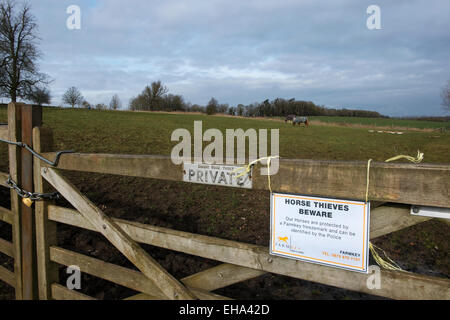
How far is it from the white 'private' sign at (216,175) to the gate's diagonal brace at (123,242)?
2.39ft

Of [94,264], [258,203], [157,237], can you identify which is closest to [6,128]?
[94,264]

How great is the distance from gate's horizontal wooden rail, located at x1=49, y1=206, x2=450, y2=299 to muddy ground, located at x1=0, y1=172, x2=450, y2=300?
7.96 ft

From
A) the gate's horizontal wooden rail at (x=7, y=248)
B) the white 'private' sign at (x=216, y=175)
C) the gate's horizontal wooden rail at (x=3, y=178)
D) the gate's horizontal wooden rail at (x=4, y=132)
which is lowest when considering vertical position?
the gate's horizontal wooden rail at (x=7, y=248)

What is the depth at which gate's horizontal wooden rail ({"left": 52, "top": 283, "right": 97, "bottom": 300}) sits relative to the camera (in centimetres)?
258

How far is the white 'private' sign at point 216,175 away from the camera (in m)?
1.83

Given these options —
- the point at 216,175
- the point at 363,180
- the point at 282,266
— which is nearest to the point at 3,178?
the point at 216,175

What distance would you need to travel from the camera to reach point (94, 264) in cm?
256

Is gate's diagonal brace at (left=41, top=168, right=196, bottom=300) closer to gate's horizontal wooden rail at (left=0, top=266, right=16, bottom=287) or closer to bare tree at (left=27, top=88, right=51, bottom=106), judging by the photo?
gate's horizontal wooden rail at (left=0, top=266, right=16, bottom=287)

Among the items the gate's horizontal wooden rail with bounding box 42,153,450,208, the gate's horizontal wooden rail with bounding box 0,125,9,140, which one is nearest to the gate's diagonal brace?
the gate's horizontal wooden rail with bounding box 0,125,9,140

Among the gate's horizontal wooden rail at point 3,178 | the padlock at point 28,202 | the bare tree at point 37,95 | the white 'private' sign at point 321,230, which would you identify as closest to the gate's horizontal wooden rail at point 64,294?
the padlock at point 28,202

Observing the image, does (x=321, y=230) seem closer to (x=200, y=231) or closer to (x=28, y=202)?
(x=28, y=202)

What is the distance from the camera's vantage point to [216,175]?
6.33ft

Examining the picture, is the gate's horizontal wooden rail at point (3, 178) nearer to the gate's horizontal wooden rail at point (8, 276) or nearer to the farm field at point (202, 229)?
the gate's horizontal wooden rail at point (8, 276)
